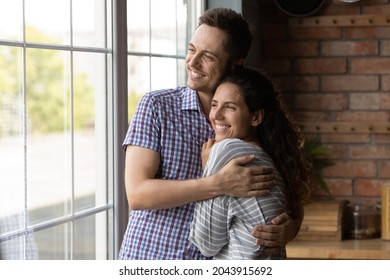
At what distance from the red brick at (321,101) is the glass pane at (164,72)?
935 millimetres

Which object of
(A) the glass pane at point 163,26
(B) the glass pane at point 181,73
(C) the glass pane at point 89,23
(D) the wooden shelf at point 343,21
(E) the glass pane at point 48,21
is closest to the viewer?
(E) the glass pane at point 48,21

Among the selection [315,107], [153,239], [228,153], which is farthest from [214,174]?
[315,107]

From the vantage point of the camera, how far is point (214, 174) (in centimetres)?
164

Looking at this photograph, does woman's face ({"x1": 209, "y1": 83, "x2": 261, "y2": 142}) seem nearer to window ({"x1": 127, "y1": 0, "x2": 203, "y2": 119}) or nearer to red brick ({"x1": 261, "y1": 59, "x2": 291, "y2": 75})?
window ({"x1": 127, "y1": 0, "x2": 203, "y2": 119})

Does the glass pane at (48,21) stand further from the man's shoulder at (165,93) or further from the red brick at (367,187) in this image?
the red brick at (367,187)

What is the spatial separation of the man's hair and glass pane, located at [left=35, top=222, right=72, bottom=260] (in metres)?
0.63

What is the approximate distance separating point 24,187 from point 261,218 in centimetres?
55

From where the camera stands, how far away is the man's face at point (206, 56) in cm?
173

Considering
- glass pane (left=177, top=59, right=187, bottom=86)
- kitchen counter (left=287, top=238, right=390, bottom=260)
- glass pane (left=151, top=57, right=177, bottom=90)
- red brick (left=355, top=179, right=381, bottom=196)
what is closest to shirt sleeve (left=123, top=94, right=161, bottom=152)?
glass pane (left=151, top=57, right=177, bottom=90)

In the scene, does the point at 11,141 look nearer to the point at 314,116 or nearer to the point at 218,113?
the point at 218,113

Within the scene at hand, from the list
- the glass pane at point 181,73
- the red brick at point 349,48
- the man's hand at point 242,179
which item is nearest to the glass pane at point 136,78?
the glass pane at point 181,73

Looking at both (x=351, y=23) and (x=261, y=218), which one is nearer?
(x=261, y=218)

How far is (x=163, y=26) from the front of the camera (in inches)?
106
